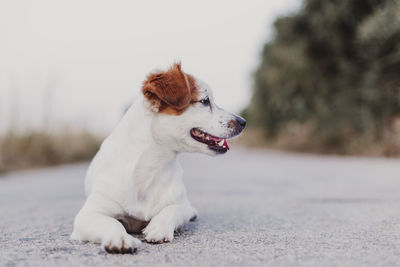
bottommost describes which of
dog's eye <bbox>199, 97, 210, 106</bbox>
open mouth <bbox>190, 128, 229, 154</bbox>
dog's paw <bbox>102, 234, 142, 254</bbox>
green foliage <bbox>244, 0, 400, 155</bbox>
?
dog's paw <bbox>102, 234, 142, 254</bbox>

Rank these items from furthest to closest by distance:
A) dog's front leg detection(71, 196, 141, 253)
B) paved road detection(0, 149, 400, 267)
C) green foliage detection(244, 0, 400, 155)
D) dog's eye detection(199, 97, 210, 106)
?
green foliage detection(244, 0, 400, 155), dog's eye detection(199, 97, 210, 106), dog's front leg detection(71, 196, 141, 253), paved road detection(0, 149, 400, 267)

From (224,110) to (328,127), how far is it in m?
13.4

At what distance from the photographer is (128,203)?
283cm

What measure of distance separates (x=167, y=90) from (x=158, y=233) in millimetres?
916

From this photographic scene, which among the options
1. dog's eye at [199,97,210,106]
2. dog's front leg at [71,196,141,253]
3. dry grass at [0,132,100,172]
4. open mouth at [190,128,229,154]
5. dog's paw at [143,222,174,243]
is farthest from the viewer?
dry grass at [0,132,100,172]

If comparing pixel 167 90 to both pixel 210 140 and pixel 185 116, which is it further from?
pixel 210 140

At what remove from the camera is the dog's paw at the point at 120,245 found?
2.29 m

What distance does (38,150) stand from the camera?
11.3 m

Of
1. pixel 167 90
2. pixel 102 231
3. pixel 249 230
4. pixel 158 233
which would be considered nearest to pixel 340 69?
pixel 249 230

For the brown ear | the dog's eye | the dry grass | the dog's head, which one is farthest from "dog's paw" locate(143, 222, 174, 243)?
the dry grass

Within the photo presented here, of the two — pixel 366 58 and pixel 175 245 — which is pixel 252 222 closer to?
pixel 175 245

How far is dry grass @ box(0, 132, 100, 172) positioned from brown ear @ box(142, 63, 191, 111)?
7.84m

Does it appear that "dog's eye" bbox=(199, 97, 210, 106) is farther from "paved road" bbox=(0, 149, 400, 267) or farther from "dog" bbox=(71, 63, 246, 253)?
"paved road" bbox=(0, 149, 400, 267)

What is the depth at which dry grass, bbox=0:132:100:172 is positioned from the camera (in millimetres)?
10555
